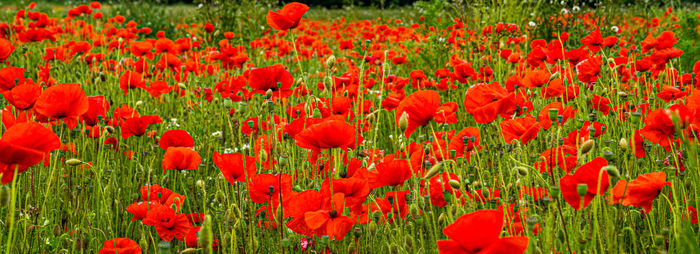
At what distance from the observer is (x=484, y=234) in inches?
33.5

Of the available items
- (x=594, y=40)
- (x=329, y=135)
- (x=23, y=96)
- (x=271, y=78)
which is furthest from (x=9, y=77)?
(x=594, y=40)

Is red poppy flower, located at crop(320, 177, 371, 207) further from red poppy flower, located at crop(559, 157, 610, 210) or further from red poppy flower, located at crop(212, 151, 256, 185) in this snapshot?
red poppy flower, located at crop(559, 157, 610, 210)

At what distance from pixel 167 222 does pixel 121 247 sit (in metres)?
0.12

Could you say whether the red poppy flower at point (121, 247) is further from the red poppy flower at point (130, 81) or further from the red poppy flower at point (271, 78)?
the red poppy flower at point (130, 81)

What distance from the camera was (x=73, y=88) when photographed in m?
1.50

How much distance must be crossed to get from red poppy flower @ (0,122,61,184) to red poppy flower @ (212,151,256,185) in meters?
0.42

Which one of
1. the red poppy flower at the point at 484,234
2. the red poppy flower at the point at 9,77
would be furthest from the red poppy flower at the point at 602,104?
the red poppy flower at the point at 9,77

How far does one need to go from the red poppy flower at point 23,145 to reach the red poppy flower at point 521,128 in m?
1.16

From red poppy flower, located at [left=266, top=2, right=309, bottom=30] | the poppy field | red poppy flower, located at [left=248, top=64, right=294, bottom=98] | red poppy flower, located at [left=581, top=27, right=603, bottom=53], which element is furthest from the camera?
red poppy flower, located at [left=581, top=27, right=603, bottom=53]

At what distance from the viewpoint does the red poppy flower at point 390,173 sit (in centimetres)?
135

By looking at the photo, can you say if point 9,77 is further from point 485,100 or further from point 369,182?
point 485,100

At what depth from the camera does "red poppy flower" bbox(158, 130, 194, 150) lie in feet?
6.12

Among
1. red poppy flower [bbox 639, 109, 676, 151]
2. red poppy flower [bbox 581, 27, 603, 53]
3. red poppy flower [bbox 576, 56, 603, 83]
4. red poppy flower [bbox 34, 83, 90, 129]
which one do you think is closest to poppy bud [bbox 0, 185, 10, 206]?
red poppy flower [bbox 34, 83, 90, 129]

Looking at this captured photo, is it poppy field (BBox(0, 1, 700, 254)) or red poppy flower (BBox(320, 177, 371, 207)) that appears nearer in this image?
poppy field (BBox(0, 1, 700, 254))
